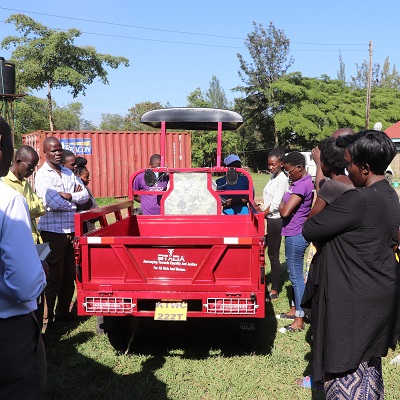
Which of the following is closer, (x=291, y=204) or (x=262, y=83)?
(x=291, y=204)

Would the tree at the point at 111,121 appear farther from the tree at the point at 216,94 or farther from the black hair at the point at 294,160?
the black hair at the point at 294,160

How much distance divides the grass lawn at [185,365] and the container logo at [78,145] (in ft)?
38.6

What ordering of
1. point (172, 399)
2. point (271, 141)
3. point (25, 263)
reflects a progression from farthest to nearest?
point (271, 141) → point (172, 399) → point (25, 263)

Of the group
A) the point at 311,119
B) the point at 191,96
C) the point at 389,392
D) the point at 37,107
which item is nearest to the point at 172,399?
the point at 389,392

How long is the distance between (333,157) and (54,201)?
274cm

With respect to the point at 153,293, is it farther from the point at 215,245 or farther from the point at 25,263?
the point at 25,263

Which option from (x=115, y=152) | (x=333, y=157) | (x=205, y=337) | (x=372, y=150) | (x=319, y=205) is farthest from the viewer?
(x=115, y=152)

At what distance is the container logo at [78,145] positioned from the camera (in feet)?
51.4

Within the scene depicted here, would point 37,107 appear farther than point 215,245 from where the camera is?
Yes

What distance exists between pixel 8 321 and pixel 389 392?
2.82m

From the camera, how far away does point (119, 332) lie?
3.96 meters

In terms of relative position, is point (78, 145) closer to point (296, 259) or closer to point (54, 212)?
point (54, 212)

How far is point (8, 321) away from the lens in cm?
178

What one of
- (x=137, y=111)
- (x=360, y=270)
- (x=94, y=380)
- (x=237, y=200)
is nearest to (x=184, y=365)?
(x=94, y=380)
